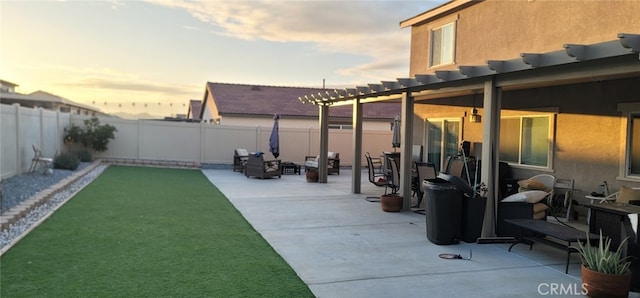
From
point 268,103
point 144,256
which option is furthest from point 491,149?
point 268,103

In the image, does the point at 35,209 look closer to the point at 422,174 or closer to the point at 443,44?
the point at 422,174

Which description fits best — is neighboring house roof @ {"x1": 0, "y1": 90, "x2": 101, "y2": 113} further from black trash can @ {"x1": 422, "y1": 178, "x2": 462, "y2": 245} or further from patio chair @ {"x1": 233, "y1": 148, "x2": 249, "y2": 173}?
black trash can @ {"x1": 422, "y1": 178, "x2": 462, "y2": 245}

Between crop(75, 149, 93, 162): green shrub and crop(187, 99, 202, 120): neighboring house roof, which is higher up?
crop(187, 99, 202, 120): neighboring house roof

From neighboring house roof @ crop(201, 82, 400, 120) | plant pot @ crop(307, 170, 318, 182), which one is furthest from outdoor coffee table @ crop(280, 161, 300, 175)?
neighboring house roof @ crop(201, 82, 400, 120)

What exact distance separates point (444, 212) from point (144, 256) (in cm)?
417

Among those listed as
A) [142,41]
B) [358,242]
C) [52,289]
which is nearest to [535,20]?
[358,242]

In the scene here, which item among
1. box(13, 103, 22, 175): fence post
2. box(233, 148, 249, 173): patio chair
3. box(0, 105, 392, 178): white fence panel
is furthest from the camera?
box(0, 105, 392, 178): white fence panel

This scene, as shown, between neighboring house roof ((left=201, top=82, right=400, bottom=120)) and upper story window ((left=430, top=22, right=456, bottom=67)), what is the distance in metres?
13.0

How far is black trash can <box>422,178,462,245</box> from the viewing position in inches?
253

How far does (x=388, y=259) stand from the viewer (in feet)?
18.6

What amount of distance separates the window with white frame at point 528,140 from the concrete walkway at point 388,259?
339cm

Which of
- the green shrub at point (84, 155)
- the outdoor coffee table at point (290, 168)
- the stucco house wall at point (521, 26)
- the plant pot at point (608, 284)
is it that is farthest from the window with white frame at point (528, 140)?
the green shrub at point (84, 155)

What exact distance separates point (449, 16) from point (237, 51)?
31.8ft

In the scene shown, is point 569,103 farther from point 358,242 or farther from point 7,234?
point 7,234
